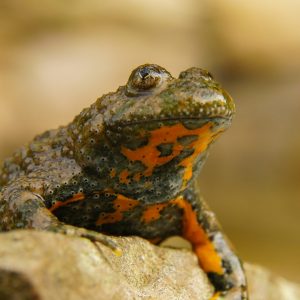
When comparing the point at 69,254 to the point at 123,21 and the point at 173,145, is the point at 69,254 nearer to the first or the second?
the point at 173,145

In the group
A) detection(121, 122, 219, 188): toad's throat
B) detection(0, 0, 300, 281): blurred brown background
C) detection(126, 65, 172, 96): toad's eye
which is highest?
detection(126, 65, 172, 96): toad's eye

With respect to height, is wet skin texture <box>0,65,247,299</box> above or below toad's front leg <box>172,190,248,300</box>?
above

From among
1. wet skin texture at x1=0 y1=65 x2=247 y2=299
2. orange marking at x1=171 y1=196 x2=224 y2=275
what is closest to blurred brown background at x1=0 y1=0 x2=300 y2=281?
orange marking at x1=171 y1=196 x2=224 y2=275

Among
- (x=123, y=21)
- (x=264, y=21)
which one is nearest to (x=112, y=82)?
(x=123, y=21)

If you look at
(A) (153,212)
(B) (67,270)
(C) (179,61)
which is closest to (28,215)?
(B) (67,270)

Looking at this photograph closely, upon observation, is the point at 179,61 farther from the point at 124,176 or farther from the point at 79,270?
the point at 79,270

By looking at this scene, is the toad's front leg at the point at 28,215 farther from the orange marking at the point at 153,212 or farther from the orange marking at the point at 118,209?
the orange marking at the point at 153,212

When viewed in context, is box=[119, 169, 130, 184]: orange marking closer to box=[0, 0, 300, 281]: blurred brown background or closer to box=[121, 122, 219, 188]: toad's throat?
box=[121, 122, 219, 188]: toad's throat
